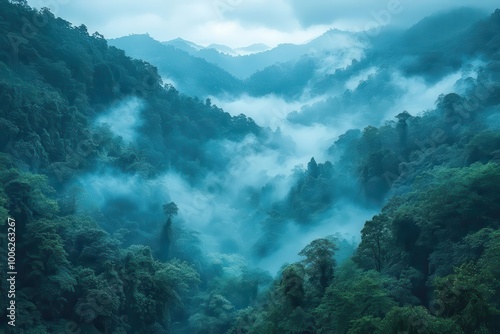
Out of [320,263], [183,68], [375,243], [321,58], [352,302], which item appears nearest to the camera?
[352,302]

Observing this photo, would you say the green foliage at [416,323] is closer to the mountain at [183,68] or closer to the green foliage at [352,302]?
the green foliage at [352,302]

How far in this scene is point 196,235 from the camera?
58.8 m

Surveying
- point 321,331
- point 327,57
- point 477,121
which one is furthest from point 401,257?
point 327,57

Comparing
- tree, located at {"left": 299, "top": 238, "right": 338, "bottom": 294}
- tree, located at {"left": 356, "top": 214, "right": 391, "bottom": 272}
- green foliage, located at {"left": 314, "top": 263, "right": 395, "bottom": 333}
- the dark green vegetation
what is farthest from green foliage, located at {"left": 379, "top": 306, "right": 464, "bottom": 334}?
tree, located at {"left": 356, "top": 214, "right": 391, "bottom": 272}

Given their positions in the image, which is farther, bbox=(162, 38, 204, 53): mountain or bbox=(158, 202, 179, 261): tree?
bbox=(162, 38, 204, 53): mountain

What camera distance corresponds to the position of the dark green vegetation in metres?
24.3

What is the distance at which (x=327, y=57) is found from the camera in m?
170

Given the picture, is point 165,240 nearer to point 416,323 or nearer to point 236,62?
point 416,323

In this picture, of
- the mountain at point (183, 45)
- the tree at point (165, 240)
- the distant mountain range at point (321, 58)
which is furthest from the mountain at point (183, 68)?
the tree at point (165, 240)

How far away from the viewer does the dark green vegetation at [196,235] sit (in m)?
24.3

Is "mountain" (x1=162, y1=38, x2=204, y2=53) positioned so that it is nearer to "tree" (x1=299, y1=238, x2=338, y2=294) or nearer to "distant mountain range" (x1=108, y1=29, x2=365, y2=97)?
"distant mountain range" (x1=108, y1=29, x2=365, y2=97)

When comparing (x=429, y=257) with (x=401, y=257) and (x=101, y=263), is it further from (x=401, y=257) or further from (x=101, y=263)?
(x=101, y=263)

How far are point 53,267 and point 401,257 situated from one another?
2134 centimetres

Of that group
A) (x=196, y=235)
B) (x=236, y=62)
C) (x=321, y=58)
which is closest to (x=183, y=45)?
(x=236, y=62)
